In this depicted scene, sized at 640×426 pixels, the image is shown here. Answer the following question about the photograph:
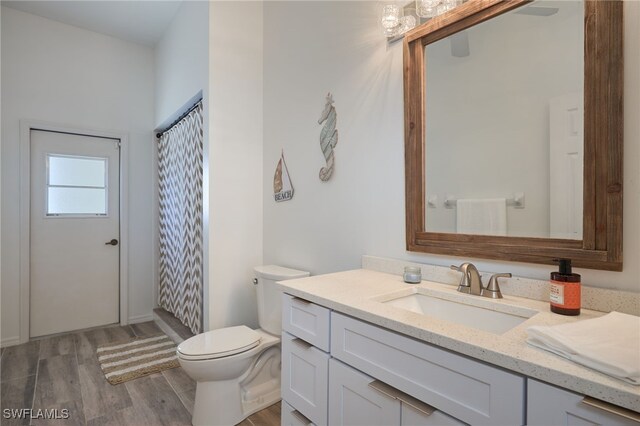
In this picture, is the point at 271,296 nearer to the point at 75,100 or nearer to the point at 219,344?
the point at 219,344

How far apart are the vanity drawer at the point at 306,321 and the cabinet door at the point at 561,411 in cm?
64

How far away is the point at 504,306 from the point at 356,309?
0.50m

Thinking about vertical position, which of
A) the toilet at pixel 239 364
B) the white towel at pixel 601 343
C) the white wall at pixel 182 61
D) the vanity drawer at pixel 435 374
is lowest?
the toilet at pixel 239 364

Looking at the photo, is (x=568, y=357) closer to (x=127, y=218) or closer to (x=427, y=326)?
(x=427, y=326)

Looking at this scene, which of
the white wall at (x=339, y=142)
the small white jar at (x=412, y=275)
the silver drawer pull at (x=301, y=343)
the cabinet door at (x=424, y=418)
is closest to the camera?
the cabinet door at (x=424, y=418)

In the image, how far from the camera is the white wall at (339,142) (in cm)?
159

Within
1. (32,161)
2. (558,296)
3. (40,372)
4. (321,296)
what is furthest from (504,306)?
(32,161)

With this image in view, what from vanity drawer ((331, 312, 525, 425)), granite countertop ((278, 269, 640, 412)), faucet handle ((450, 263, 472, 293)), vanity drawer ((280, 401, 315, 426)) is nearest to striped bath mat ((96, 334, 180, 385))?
vanity drawer ((280, 401, 315, 426))

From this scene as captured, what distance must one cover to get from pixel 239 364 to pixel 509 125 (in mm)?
1741

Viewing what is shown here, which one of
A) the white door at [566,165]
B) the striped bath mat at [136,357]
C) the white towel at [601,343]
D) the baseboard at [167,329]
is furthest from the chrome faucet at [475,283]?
the baseboard at [167,329]

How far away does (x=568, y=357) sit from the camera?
2.19 ft

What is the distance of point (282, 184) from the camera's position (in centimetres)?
235

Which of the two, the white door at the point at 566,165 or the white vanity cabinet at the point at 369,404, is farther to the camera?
the white door at the point at 566,165

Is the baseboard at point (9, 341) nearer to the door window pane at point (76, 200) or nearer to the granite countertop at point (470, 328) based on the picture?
the door window pane at point (76, 200)
